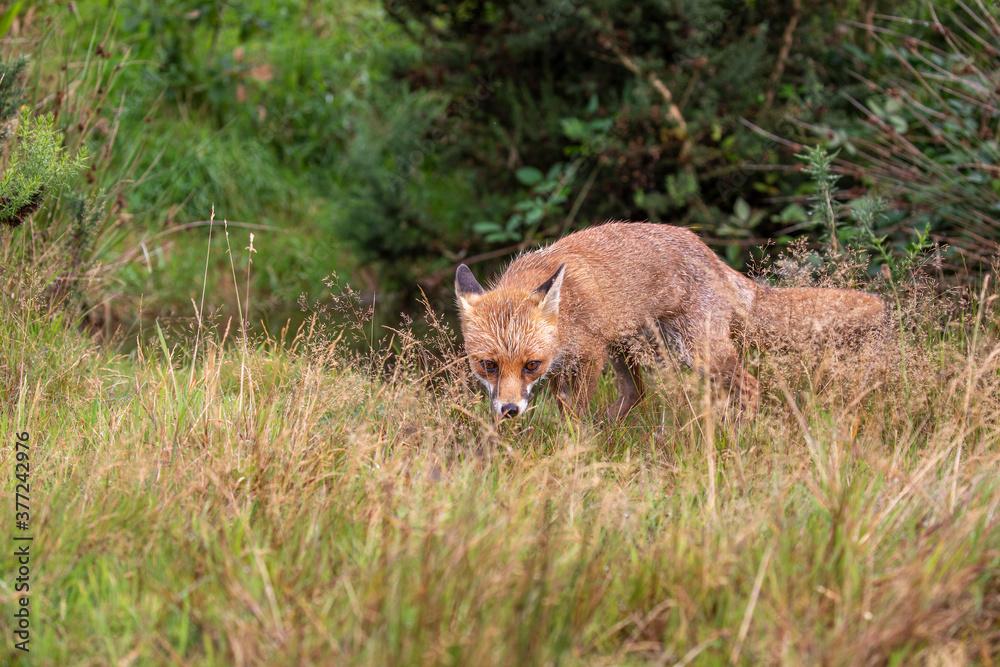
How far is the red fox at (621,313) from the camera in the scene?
437cm

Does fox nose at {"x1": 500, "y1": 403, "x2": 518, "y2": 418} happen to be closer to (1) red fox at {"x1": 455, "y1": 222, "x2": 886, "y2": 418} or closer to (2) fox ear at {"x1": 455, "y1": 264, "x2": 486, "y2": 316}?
(1) red fox at {"x1": 455, "y1": 222, "x2": 886, "y2": 418}

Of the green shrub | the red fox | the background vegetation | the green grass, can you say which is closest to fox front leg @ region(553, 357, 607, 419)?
the red fox

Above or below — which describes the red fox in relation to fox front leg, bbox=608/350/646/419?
above

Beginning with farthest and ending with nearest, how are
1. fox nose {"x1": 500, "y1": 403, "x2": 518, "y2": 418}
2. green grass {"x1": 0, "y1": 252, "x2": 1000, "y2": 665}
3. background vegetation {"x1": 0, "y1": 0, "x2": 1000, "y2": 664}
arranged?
fox nose {"x1": 500, "y1": 403, "x2": 518, "y2": 418}
background vegetation {"x1": 0, "y1": 0, "x2": 1000, "y2": 664}
green grass {"x1": 0, "y1": 252, "x2": 1000, "y2": 665}

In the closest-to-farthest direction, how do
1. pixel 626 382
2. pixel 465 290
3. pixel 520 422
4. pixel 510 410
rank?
pixel 510 410, pixel 520 422, pixel 465 290, pixel 626 382

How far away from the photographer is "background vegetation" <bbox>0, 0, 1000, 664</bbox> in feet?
7.84

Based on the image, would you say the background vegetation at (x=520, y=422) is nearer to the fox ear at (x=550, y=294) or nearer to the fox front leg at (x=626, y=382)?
the fox front leg at (x=626, y=382)

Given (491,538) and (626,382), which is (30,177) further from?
(626,382)

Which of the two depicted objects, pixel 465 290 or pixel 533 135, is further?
pixel 533 135

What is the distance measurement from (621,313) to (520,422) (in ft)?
3.21

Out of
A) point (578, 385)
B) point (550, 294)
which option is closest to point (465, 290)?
point (550, 294)

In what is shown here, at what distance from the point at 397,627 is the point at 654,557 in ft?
3.06

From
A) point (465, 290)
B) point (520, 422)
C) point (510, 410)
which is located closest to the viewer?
point (510, 410)

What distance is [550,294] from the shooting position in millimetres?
4469
